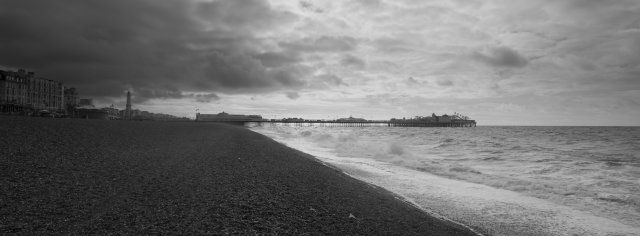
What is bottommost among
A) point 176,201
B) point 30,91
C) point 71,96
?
point 176,201

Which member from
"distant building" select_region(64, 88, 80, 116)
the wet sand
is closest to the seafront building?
"distant building" select_region(64, 88, 80, 116)

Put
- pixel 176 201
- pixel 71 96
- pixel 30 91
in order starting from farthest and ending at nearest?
pixel 71 96 → pixel 30 91 → pixel 176 201

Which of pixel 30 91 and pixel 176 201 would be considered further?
pixel 30 91

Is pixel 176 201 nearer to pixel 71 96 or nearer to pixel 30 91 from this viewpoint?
pixel 30 91

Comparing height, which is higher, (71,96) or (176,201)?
(71,96)

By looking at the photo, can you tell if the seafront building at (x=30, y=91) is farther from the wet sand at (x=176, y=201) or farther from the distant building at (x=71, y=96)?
the wet sand at (x=176, y=201)

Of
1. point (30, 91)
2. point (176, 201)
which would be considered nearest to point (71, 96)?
point (30, 91)

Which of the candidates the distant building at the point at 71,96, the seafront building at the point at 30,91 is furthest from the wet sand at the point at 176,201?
the distant building at the point at 71,96

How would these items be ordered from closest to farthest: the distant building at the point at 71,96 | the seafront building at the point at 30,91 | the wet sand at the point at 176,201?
the wet sand at the point at 176,201 → the seafront building at the point at 30,91 → the distant building at the point at 71,96

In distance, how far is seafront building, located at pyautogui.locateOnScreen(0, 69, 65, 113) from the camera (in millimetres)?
90438

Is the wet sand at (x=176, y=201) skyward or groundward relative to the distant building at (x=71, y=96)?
groundward

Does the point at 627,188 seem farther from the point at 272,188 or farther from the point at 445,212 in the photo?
the point at 272,188

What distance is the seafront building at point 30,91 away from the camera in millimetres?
90438

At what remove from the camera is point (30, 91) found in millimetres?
101688
